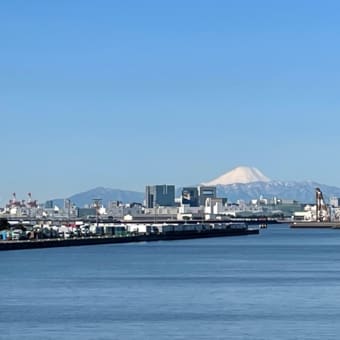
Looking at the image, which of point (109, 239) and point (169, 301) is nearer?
point (169, 301)

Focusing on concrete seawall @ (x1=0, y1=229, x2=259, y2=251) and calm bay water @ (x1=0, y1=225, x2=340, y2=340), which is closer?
calm bay water @ (x1=0, y1=225, x2=340, y2=340)

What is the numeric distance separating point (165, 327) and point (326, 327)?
510 centimetres

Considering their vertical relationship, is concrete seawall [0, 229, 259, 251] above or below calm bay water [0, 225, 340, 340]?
above

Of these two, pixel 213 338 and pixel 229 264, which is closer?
pixel 213 338

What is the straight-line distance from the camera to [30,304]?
4909 cm

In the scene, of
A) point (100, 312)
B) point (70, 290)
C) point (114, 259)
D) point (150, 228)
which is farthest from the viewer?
point (150, 228)

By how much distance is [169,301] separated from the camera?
5059 cm

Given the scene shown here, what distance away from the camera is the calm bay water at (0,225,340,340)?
40.7 metres

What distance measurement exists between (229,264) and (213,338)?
43.3 metres

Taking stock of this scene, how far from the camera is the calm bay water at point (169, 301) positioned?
133 ft

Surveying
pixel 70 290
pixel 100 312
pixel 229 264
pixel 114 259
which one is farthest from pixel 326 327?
pixel 114 259

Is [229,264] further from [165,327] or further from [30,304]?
[165,327]

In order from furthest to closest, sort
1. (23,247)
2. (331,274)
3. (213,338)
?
(23,247) → (331,274) → (213,338)

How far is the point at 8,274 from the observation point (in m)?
69.1
